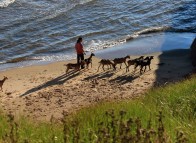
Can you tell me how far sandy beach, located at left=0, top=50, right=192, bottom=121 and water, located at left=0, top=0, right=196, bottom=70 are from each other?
6.62 feet

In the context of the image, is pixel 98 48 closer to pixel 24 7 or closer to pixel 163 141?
pixel 24 7

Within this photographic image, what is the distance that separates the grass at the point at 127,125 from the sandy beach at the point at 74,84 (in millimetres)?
5354

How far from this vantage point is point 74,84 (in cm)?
1853

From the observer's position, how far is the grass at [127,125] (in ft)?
17.6

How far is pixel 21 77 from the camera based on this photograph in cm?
1997

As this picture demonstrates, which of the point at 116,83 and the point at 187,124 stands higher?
the point at 187,124

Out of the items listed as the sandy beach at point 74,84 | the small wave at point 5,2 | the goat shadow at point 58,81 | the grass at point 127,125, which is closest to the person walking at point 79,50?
the sandy beach at point 74,84

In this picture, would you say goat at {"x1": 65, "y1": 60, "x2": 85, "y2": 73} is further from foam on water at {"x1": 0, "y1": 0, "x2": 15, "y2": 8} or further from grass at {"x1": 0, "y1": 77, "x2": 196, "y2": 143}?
foam on water at {"x1": 0, "y1": 0, "x2": 15, "y2": 8}

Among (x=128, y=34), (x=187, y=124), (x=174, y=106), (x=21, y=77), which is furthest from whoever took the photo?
(x=128, y=34)

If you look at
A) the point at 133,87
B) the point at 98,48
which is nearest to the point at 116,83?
the point at 133,87

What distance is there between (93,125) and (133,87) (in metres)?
10.3

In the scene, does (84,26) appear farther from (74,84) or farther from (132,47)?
(74,84)

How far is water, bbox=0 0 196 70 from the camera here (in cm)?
2416

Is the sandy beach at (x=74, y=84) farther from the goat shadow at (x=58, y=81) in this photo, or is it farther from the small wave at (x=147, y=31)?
the small wave at (x=147, y=31)
